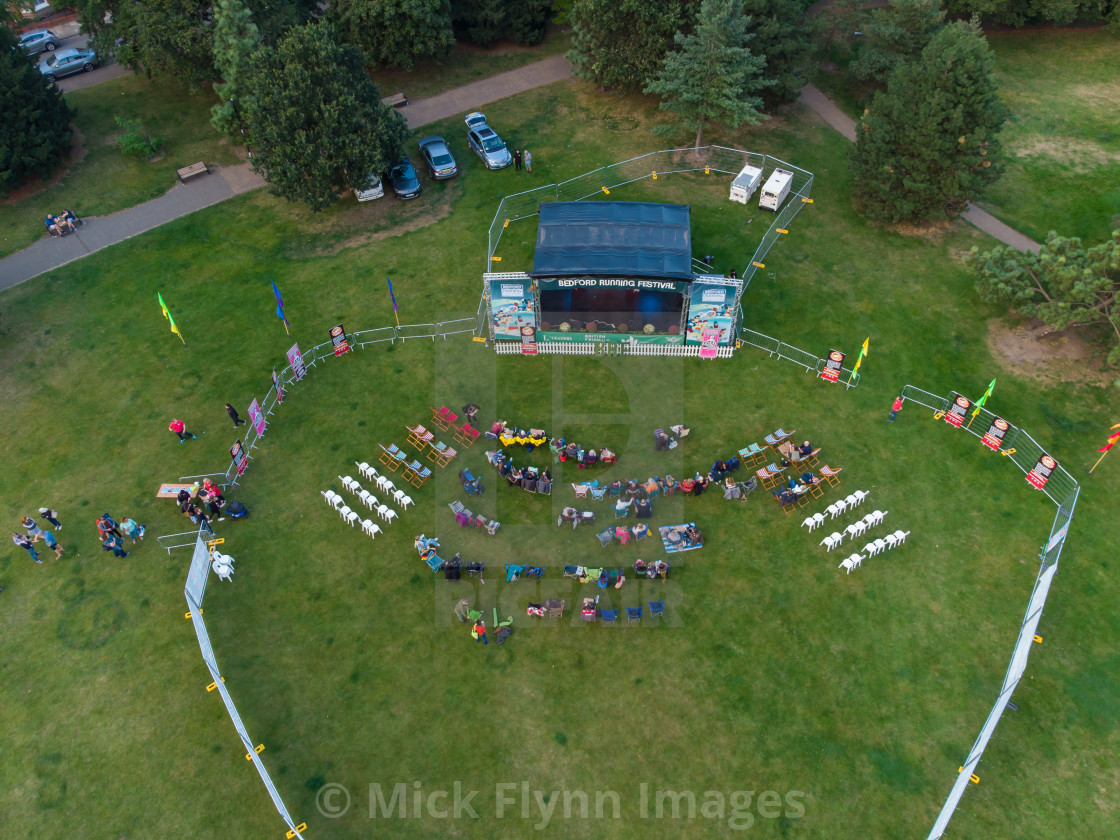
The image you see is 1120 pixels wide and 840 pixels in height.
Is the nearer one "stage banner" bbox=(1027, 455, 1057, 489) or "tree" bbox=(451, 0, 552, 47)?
"stage banner" bbox=(1027, 455, 1057, 489)

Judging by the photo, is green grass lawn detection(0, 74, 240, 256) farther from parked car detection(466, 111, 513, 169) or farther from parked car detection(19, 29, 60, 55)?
parked car detection(466, 111, 513, 169)

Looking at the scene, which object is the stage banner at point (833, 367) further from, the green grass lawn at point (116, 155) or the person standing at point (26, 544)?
the green grass lawn at point (116, 155)

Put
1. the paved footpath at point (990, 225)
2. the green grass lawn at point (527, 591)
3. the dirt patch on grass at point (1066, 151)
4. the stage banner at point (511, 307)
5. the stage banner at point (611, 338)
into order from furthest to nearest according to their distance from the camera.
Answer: the dirt patch on grass at point (1066, 151) < the paved footpath at point (990, 225) < the stage banner at point (611, 338) < the stage banner at point (511, 307) < the green grass lawn at point (527, 591)

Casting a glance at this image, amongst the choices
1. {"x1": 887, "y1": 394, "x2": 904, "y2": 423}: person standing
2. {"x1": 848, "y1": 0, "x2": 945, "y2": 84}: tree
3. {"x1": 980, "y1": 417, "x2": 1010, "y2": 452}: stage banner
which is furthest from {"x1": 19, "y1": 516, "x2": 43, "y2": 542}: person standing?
{"x1": 848, "y1": 0, "x2": 945, "y2": 84}: tree

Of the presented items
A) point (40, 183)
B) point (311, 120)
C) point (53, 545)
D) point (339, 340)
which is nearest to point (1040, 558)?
point (339, 340)

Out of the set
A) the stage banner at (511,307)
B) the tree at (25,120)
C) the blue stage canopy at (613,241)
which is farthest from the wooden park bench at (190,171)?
the stage banner at (511,307)
